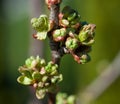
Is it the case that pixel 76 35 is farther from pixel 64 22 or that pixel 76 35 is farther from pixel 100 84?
pixel 100 84

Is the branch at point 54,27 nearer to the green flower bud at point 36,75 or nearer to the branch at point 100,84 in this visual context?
the green flower bud at point 36,75

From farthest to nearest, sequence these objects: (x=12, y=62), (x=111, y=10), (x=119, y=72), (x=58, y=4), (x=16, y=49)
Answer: (x=16, y=49), (x=12, y=62), (x=111, y=10), (x=119, y=72), (x=58, y=4)

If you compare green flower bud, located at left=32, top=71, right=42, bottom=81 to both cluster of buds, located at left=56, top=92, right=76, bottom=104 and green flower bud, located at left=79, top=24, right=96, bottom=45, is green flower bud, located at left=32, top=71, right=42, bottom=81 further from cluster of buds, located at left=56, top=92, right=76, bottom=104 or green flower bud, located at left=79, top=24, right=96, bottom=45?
cluster of buds, located at left=56, top=92, right=76, bottom=104

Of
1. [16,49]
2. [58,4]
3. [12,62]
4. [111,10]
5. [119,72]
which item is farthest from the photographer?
[16,49]

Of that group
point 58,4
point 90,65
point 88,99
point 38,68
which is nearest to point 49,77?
point 38,68

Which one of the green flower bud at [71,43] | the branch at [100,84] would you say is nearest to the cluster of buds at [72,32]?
the green flower bud at [71,43]

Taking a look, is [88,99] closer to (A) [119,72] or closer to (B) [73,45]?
(A) [119,72]

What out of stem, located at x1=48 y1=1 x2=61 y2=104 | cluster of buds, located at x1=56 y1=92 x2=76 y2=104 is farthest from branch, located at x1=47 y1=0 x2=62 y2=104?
cluster of buds, located at x1=56 y1=92 x2=76 y2=104
